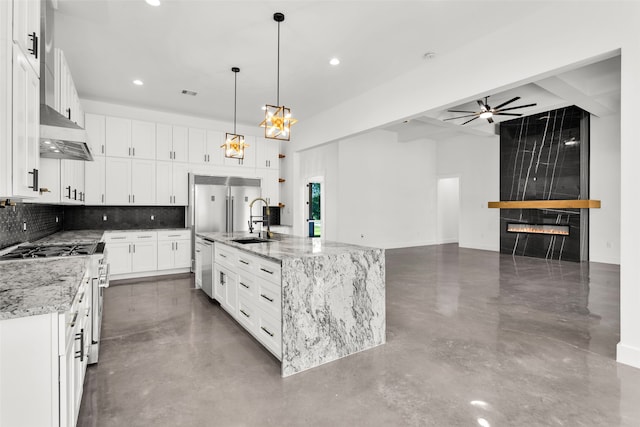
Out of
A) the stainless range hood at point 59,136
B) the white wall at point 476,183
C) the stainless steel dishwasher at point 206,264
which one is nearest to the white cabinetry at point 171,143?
the stainless steel dishwasher at point 206,264

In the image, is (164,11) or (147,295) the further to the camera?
(147,295)

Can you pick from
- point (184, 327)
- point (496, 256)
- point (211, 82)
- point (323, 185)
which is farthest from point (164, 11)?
point (496, 256)

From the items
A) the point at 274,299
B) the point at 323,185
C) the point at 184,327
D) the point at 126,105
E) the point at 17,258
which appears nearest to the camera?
the point at 17,258

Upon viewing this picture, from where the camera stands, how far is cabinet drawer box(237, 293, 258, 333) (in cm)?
286

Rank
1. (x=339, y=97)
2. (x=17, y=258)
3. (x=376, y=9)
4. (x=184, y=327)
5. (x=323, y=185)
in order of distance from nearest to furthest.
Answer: (x=17, y=258) < (x=376, y=9) < (x=184, y=327) < (x=339, y=97) < (x=323, y=185)

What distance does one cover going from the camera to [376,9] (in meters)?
3.10

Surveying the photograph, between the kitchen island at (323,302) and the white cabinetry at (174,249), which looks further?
the white cabinetry at (174,249)

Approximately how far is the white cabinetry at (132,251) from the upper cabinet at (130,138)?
1374mm

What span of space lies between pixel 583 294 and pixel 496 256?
3.52 meters

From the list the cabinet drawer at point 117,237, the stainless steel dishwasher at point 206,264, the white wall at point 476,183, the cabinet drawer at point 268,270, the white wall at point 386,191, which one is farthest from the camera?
the white wall at point 476,183

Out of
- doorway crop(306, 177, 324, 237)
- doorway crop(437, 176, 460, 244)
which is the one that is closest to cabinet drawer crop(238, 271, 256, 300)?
doorway crop(306, 177, 324, 237)

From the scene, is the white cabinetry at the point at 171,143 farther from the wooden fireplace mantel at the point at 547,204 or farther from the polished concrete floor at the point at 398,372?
the wooden fireplace mantel at the point at 547,204

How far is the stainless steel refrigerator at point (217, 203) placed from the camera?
19.5 feet

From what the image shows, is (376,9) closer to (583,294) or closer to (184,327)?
(184,327)
